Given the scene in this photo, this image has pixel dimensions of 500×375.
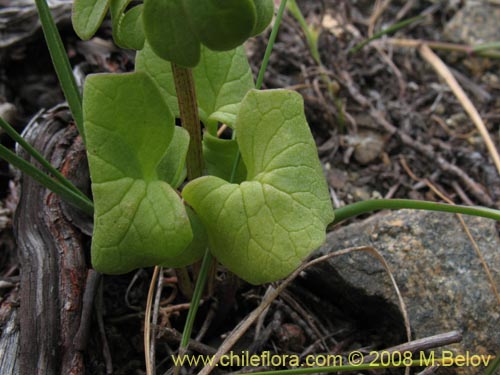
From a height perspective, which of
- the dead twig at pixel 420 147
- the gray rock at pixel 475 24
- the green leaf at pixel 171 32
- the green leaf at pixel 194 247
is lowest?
the dead twig at pixel 420 147

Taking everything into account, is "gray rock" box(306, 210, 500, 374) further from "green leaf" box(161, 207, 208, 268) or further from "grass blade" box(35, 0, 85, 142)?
"grass blade" box(35, 0, 85, 142)

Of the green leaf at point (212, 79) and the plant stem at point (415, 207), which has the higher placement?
the green leaf at point (212, 79)

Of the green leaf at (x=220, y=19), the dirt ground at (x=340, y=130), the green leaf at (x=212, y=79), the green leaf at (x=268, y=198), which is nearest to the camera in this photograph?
the green leaf at (x=220, y=19)

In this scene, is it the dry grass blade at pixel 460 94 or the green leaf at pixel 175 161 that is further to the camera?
the dry grass blade at pixel 460 94

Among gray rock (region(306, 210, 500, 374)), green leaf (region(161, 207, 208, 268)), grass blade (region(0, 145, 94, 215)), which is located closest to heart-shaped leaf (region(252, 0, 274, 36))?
green leaf (region(161, 207, 208, 268))

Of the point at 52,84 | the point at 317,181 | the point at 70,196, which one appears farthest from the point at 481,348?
the point at 52,84

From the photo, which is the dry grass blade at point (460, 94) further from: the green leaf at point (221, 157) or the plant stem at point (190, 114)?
the plant stem at point (190, 114)

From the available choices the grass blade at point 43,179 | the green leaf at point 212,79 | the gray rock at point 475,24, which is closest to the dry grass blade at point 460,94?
the gray rock at point 475,24
